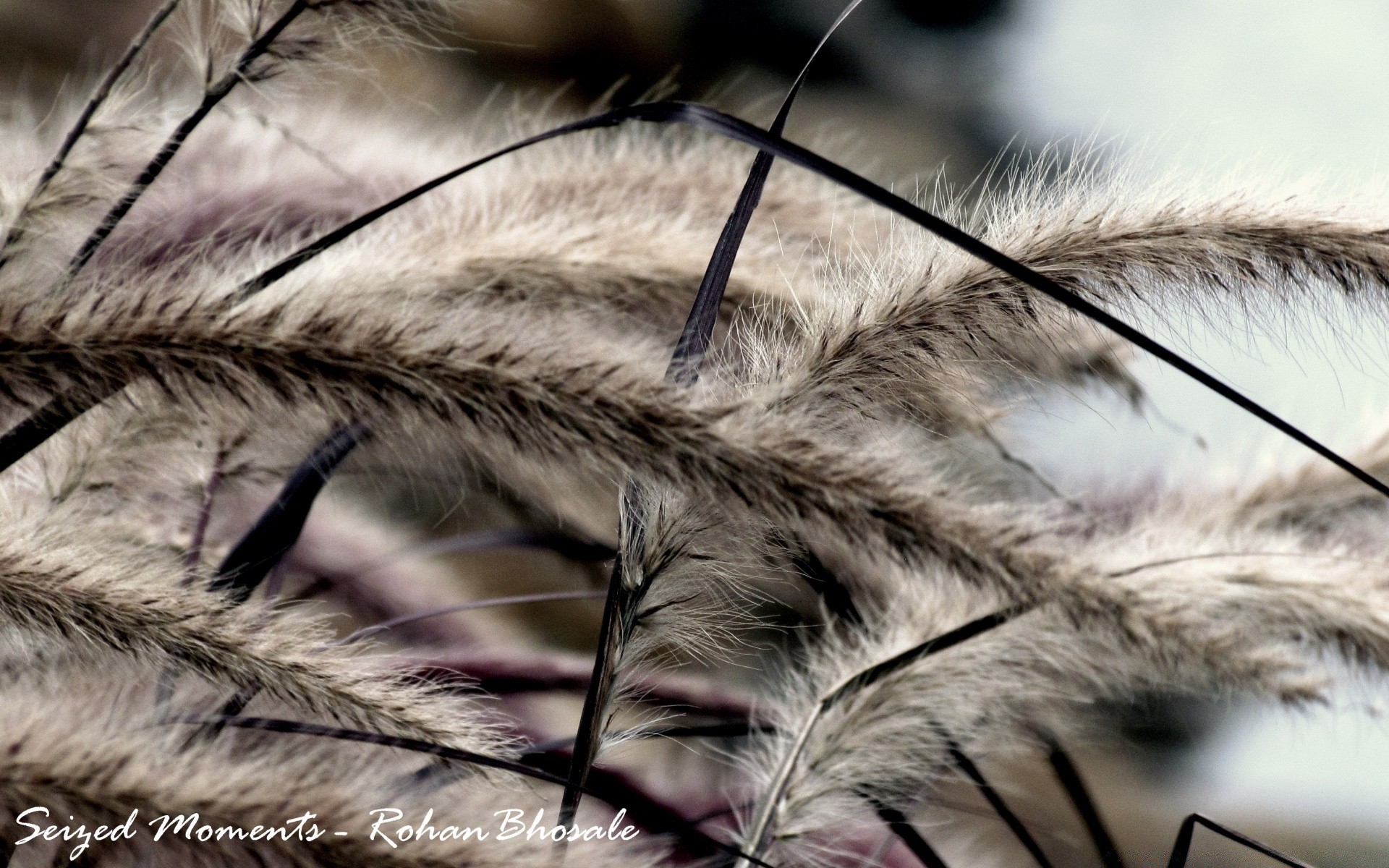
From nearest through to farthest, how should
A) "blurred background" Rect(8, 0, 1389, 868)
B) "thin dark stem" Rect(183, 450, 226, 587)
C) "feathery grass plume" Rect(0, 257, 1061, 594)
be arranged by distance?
"feathery grass plume" Rect(0, 257, 1061, 594) → "thin dark stem" Rect(183, 450, 226, 587) → "blurred background" Rect(8, 0, 1389, 868)

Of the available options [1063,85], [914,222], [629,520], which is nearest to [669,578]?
[629,520]

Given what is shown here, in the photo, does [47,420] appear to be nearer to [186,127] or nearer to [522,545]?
[186,127]

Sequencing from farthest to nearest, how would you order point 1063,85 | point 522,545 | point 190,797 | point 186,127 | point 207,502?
point 1063,85, point 522,545, point 207,502, point 186,127, point 190,797

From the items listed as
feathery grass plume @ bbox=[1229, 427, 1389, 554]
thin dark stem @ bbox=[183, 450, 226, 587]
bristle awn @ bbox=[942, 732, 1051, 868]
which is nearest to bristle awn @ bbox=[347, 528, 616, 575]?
thin dark stem @ bbox=[183, 450, 226, 587]

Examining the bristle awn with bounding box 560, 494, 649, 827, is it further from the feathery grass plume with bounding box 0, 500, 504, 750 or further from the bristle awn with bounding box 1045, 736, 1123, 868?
the bristle awn with bounding box 1045, 736, 1123, 868

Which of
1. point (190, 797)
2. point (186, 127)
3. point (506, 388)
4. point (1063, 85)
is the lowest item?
point (190, 797)

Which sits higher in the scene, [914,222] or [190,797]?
[914,222]

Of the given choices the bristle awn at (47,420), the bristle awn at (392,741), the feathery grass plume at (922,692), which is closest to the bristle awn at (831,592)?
the feathery grass plume at (922,692)
